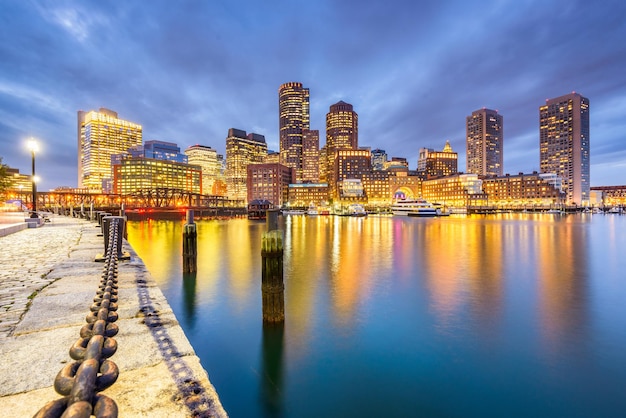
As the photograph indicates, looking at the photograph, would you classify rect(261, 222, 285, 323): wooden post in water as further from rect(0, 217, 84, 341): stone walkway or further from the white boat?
the white boat

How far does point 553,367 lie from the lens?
37.7ft

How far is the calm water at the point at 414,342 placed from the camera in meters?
9.74

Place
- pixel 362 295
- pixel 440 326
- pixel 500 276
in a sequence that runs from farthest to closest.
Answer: pixel 500 276
pixel 362 295
pixel 440 326

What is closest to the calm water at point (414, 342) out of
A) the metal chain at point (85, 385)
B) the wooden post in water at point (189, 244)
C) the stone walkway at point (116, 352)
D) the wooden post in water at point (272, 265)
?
the wooden post in water at point (189, 244)

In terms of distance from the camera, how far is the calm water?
32.0 feet

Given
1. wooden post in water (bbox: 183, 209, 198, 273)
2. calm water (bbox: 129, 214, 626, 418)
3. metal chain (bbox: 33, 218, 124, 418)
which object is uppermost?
metal chain (bbox: 33, 218, 124, 418)

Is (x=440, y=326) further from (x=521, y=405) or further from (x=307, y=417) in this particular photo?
(x=307, y=417)

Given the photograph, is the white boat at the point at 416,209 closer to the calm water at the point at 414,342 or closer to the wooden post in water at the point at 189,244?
the calm water at the point at 414,342

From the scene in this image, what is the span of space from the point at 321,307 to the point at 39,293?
12756 mm

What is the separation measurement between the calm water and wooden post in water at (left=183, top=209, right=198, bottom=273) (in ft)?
4.12

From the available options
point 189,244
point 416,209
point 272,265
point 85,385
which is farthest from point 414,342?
point 416,209

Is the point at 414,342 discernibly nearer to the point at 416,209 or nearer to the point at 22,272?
the point at 22,272

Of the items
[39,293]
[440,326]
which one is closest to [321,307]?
[440,326]

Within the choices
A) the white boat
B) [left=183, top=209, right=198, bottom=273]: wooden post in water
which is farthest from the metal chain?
the white boat
